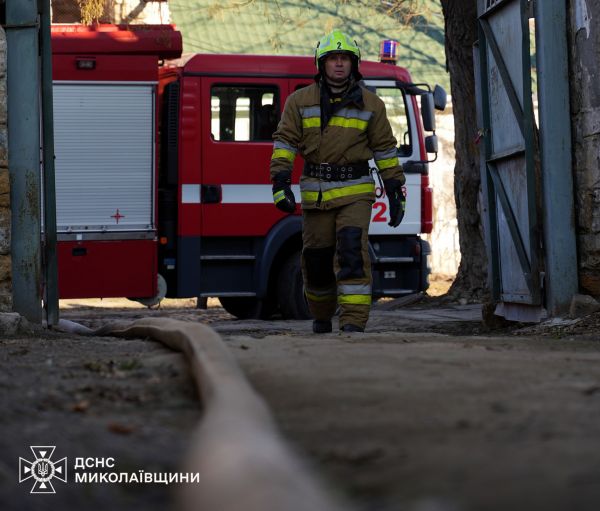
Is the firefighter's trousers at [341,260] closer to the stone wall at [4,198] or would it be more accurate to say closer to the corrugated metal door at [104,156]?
the stone wall at [4,198]

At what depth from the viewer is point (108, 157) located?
1078cm

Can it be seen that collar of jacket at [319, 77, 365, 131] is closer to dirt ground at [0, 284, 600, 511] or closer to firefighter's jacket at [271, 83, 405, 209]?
firefighter's jacket at [271, 83, 405, 209]

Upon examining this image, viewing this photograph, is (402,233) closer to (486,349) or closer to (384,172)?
(384,172)

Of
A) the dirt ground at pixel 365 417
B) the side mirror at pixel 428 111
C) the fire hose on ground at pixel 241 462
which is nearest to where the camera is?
the fire hose on ground at pixel 241 462

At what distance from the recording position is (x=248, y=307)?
39.3ft

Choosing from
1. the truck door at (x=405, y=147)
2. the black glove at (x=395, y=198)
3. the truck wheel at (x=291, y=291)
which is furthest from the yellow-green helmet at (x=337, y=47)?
the truck wheel at (x=291, y=291)

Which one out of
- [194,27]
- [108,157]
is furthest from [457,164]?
[194,27]

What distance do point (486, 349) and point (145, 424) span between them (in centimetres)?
215

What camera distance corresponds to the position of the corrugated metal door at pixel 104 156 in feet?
34.9

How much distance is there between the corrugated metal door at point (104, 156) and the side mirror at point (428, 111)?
2409mm

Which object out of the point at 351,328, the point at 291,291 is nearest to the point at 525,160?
the point at 351,328

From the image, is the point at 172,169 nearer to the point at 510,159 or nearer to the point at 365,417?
the point at 510,159

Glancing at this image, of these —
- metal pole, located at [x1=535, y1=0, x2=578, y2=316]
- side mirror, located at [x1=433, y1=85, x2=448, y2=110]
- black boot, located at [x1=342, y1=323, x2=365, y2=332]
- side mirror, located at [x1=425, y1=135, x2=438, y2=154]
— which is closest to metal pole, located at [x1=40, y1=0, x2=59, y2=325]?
black boot, located at [x1=342, y1=323, x2=365, y2=332]

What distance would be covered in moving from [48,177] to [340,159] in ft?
6.70
